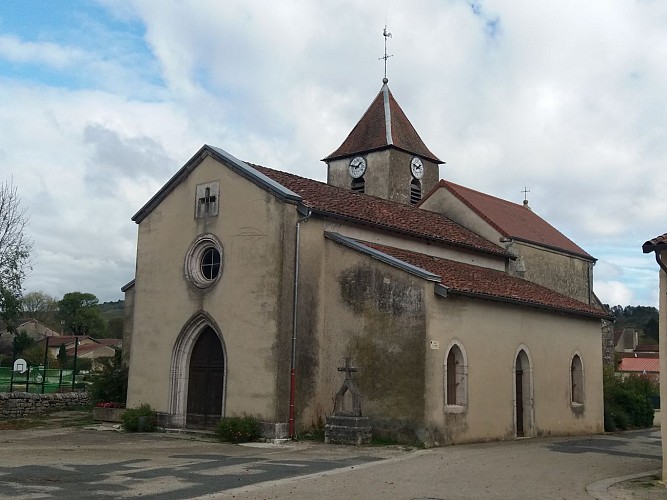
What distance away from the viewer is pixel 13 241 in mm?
36594

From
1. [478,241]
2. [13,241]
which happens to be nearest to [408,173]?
[478,241]

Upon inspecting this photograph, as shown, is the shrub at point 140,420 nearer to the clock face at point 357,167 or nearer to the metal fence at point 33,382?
the metal fence at point 33,382

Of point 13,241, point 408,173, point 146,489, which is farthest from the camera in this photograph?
point 13,241

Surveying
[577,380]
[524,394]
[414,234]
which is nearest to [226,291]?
[414,234]

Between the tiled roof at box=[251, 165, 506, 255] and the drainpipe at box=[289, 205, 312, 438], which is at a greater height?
the tiled roof at box=[251, 165, 506, 255]

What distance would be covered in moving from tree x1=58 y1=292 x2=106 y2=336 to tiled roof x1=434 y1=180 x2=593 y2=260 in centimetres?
7441

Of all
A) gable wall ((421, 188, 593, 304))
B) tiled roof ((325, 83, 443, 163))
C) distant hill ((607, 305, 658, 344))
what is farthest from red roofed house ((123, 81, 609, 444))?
distant hill ((607, 305, 658, 344))

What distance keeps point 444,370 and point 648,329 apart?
9869 centimetres

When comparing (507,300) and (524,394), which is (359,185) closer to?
(507,300)

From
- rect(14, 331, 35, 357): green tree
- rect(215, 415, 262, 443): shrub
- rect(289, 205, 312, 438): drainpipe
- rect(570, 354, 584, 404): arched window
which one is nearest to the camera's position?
rect(215, 415, 262, 443): shrub

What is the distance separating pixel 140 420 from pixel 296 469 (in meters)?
9.00

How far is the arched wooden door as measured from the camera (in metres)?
20.0

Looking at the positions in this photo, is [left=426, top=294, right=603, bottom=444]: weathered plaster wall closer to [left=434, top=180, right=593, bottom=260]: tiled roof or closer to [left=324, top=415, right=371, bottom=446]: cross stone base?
[left=324, top=415, right=371, bottom=446]: cross stone base

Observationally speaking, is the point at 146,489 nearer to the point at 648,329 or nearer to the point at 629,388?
the point at 629,388
